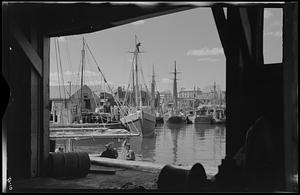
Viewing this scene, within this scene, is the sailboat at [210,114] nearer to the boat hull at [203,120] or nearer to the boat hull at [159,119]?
the boat hull at [203,120]

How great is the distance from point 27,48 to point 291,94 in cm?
610

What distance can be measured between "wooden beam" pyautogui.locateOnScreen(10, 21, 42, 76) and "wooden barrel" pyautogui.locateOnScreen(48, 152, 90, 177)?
2.03 m

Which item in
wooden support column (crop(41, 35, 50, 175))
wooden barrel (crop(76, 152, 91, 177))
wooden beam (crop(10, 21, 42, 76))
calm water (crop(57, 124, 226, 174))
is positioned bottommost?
calm water (crop(57, 124, 226, 174))

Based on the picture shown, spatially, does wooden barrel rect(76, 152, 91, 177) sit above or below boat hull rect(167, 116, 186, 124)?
above

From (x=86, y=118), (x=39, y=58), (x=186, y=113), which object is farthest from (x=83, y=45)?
(x=186, y=113)

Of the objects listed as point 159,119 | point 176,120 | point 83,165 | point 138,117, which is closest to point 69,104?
point 138,117

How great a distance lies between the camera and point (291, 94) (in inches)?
121

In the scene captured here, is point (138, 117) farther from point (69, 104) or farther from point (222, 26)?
point (222, 26)

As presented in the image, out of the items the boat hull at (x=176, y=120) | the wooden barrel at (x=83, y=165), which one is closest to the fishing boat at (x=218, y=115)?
the boat hull at (x=176, y=120)

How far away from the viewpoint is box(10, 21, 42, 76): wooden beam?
7.41 metres

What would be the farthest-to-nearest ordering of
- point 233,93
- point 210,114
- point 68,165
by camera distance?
Result: point 210,114
point 68,165
point 233,93

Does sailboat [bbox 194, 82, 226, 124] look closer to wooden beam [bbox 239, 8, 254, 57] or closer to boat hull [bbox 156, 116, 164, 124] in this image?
boat hull [bbox 156, 116, 164, 124]

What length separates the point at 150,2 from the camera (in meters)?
2.81

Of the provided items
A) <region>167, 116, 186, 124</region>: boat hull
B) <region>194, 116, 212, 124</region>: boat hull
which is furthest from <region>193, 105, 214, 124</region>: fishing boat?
<region>167, 116, 186, 124</region>: boat hull
